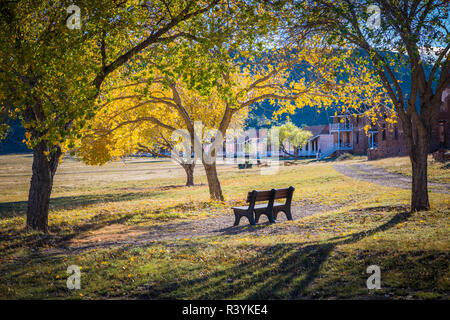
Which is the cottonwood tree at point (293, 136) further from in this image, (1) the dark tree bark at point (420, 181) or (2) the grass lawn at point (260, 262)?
(2) the grass lawn at point (260, 262)

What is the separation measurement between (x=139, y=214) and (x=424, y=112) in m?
10.3

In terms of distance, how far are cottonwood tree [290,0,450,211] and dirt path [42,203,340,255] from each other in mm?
4046

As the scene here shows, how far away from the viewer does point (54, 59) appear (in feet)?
29.5

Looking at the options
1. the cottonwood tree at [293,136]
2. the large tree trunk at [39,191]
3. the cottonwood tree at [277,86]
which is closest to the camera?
the large tree trunk at [39,191]

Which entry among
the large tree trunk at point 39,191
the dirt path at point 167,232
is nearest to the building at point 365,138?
the dirt path at point 167,232

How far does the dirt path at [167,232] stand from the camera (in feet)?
30.5

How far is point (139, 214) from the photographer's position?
14.6 m

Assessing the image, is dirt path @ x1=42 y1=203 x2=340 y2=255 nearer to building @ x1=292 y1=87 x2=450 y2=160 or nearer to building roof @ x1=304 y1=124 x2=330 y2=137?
building @ x1=292 y1=87 x2=450 y2=160

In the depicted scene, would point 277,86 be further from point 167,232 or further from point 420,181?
point 167,232

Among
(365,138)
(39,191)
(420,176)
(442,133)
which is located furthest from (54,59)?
(365,138)

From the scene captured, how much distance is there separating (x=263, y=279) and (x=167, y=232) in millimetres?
5630

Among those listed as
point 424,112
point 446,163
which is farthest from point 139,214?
point 446,163

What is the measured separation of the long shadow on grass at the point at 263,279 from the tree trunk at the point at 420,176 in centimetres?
439
